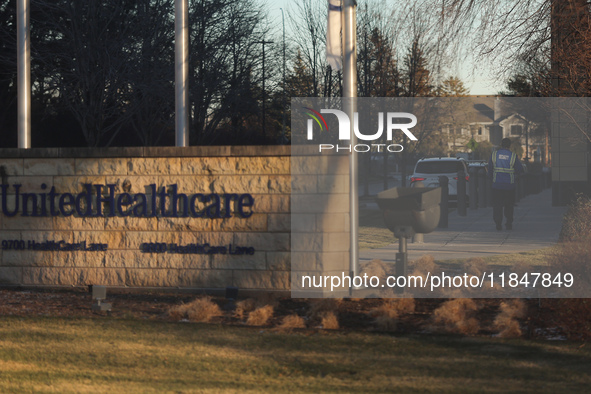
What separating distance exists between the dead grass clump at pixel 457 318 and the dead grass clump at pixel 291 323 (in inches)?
52.8

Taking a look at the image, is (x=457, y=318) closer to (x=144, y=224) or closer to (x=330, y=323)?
(x=330, y=323)

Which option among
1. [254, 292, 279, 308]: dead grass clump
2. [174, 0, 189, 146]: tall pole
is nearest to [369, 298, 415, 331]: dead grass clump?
[254, 292, 279, 308]: dead grass clump

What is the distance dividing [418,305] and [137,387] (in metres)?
4.25

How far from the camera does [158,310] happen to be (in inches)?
366

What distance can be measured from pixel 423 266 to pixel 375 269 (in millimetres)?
607

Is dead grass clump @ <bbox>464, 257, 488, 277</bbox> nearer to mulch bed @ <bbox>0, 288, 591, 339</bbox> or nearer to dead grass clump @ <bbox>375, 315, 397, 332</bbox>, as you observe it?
mulch bed @ <bbox>0, 288, 591, 339</bbox>

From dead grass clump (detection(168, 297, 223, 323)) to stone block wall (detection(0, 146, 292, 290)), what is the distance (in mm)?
1342

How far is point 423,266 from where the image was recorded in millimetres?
10242

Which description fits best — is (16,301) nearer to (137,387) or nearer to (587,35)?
(137,387)

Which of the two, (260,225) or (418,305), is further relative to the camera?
(260,225)

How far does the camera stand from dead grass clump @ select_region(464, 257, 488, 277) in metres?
10.3

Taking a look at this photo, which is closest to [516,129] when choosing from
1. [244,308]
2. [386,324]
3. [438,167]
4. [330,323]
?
[438,167]

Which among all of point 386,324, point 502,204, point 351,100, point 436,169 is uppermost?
point 351,100

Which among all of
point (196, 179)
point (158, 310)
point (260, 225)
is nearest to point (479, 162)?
point (260, 225)
